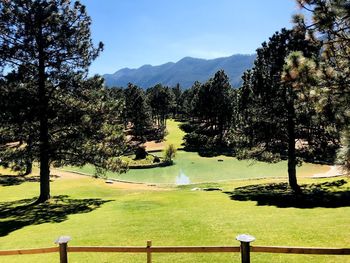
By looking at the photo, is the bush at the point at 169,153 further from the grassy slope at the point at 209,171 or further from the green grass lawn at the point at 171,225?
the green grass lawn at the point at 171,225

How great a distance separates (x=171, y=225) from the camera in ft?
55.9

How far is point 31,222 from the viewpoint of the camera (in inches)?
802

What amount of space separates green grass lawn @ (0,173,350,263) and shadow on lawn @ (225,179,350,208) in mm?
1111

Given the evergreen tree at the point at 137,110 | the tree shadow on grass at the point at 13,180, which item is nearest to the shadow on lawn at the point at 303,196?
the tree shadow on grass at the point at 13,180

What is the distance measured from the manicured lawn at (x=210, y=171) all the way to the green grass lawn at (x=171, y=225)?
20.1 m

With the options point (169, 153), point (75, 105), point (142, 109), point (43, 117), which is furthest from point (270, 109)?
point (142, 109)

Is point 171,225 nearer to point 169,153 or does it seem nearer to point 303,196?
point 303,196

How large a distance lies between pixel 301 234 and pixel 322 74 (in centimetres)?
679

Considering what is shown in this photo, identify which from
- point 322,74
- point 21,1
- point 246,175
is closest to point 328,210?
point 322,74

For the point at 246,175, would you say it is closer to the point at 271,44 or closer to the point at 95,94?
the point at 271,44

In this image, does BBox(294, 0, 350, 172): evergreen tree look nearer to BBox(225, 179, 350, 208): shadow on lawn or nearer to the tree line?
the tree line

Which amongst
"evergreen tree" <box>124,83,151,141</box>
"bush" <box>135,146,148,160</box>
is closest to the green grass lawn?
"bush" <box>135,146,148,160</box>

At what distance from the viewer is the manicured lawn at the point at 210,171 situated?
155ft

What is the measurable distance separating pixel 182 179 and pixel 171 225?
3137 centimetres
